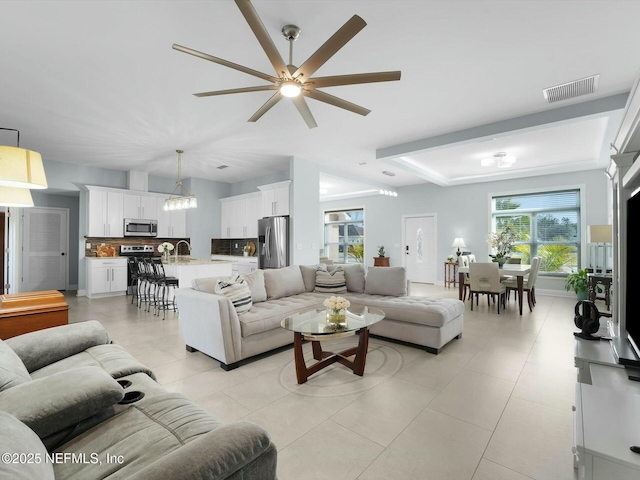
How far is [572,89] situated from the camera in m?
3.35

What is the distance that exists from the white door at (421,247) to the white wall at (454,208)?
0.19 m

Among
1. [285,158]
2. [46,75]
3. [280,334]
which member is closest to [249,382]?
[280,334]

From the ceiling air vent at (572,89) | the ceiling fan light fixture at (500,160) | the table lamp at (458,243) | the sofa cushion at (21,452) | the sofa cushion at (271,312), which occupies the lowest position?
the sofa cushion at (271,312)

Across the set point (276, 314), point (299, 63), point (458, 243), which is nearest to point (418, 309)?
point (276, 314)

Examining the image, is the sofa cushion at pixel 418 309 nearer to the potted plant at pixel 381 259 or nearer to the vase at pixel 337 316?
the vase at pixel 337 316

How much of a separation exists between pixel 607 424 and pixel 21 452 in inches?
77.7

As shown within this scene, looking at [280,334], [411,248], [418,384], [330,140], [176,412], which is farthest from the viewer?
[411,248]

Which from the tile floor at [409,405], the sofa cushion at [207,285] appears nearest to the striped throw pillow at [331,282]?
the tile floor at [409,405]

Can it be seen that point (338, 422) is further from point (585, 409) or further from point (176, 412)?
point (585, 409)

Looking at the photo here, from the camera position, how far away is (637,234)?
5.87 feet

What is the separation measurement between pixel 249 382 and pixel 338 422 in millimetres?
954

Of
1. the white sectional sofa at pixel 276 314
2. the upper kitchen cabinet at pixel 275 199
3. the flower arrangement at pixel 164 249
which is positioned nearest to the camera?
the white sectional sofa at pixel 276 314

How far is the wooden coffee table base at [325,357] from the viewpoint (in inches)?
104

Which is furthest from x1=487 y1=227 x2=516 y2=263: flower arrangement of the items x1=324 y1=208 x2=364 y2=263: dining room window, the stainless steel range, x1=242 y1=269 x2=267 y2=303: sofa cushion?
the stainless steel range
